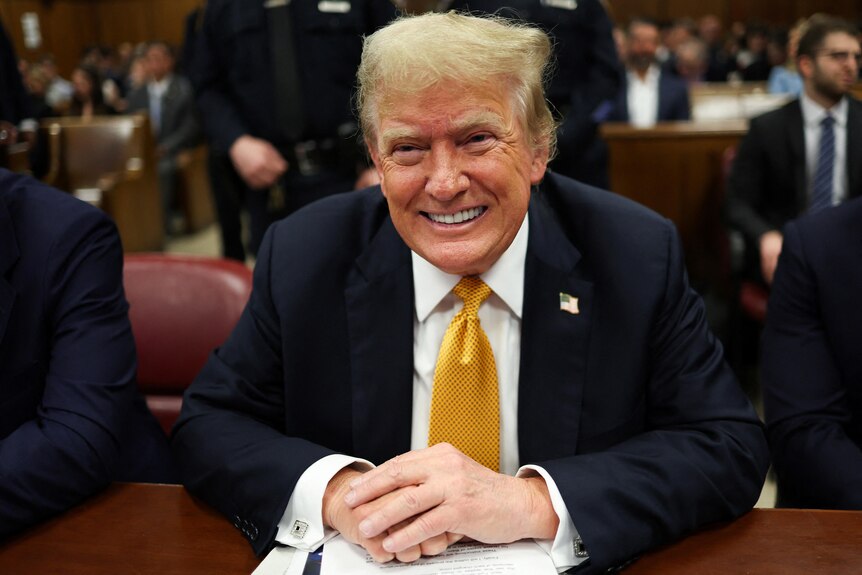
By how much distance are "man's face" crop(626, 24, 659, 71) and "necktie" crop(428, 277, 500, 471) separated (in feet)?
18.3

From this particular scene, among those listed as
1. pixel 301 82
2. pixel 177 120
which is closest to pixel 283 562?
pixel 301 82

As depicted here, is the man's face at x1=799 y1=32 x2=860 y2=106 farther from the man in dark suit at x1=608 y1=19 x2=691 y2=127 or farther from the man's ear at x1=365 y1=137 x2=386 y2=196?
the man's ear at x1=365 y1=137 x2=386 y2=196

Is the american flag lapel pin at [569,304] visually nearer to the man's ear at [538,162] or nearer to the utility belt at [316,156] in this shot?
the man's ear at [538,162]

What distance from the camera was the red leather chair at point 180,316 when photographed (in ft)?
6.33

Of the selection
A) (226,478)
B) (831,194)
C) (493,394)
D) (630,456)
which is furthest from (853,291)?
(831,194)

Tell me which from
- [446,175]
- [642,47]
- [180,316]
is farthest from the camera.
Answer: [642,47]

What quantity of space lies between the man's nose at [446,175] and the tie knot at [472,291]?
0.60 feet

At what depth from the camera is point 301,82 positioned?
3027mm

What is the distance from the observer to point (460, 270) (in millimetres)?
1458

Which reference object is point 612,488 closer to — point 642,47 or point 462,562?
point 462,562

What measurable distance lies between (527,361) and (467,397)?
0.40 feet

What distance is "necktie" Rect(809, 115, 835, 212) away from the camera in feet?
11.8

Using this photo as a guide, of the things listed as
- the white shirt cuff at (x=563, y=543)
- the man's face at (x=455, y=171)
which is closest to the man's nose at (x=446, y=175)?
the man's face at (x=455, y=171)

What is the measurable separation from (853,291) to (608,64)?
1835 mm
